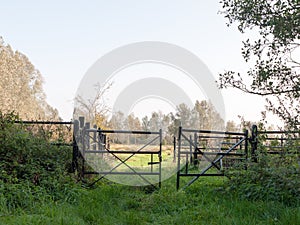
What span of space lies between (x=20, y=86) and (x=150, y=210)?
65.6ft

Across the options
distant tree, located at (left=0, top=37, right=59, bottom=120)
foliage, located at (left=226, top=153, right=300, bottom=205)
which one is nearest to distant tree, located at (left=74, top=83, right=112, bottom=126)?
distant tree, located at (left=0, top=37, right=59, bottom=120)

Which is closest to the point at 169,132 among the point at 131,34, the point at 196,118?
the point at 196,118

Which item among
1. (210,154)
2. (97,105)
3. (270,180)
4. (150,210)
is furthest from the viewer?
(97,105)

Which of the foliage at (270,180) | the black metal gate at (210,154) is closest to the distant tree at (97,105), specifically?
the black metal gate at (210,154)

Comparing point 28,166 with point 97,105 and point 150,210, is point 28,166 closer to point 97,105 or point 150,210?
point 150,210

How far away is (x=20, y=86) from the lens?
2205 centimetres

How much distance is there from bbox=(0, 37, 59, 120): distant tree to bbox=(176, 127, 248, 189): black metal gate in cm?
1044

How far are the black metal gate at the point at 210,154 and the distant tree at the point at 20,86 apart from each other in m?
10.4

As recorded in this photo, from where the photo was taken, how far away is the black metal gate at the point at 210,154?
6254mm

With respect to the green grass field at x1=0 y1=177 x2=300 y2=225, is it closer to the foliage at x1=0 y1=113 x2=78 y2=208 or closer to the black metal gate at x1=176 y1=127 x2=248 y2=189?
the foliage at x1=0 y1=113 x2=78 y2=208

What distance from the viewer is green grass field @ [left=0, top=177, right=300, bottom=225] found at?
400cm

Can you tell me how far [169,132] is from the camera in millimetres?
15727

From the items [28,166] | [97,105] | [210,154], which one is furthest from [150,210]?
[97,105]

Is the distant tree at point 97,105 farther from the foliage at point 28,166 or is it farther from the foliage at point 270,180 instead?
the foliage at point 270,180
